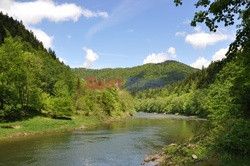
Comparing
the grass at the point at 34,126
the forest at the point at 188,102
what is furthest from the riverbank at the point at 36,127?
the forest at the point at 188,102

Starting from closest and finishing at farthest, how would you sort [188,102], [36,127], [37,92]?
1. [36,127]
2. [37,92]
3. [188,102]

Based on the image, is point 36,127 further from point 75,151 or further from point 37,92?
point 75,151

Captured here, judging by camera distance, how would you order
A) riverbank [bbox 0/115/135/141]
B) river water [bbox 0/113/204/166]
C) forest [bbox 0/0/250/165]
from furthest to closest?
riverbank [bbox 0/115/135/141]
river water [bbox 0/113/204/166]
forest [bbox 0/0/250/165]

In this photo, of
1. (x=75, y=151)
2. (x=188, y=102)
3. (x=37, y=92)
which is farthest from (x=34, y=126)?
(x=188, y=102)

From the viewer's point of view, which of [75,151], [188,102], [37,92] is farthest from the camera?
[188,102]

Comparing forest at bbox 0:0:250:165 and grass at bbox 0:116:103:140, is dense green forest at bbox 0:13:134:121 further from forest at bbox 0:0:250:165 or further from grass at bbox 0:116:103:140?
grass at bbox 0:116:103:140

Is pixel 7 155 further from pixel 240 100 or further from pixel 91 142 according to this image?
pixel 240 100

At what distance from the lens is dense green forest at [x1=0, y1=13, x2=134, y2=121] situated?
174ft

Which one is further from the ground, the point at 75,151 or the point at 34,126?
the point at 34,126

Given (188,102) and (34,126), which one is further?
(188,102)

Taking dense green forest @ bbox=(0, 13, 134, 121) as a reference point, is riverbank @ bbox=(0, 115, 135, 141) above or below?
below

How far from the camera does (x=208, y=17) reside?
10.4 metres

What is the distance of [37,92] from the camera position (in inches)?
2456

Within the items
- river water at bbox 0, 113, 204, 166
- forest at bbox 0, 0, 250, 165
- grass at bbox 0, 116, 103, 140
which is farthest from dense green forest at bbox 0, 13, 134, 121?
river water at bbox 0, 113, 204, 166
